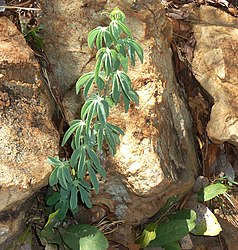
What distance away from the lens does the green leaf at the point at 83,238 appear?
257cm

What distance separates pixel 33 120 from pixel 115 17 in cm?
73

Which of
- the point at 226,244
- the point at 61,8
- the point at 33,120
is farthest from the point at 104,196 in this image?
the point at 61,8

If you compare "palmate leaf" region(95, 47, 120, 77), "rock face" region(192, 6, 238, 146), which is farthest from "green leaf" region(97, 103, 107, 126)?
"rock face" region(192, 6, 238, 146)

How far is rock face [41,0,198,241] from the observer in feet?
8.68

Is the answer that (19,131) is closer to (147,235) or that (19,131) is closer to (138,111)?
(138,111)

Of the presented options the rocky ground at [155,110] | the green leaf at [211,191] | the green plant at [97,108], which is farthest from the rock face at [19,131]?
the green leaf at [211,191]

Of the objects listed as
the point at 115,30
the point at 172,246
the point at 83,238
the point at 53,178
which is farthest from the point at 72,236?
the point at 115,30

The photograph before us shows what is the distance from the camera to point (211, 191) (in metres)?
3.01

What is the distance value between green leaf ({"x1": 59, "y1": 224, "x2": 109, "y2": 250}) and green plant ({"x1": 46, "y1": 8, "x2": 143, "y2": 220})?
137 mm

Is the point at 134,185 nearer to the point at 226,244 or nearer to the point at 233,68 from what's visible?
the point at 226,244

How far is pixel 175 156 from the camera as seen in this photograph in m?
2.85

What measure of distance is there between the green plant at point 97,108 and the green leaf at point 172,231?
0.51 meters

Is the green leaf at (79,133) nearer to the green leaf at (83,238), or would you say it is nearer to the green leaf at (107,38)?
the green leaf at (107,38)

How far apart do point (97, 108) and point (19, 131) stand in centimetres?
51
